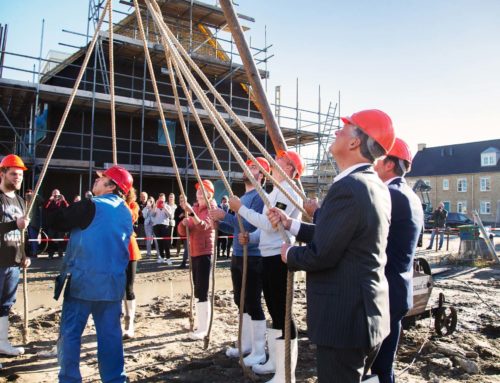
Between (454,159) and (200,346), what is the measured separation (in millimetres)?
45575

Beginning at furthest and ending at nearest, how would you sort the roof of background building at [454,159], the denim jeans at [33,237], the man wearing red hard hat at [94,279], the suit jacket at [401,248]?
1. the roof of background building at [454,159]
2. the denim jeans at [33,237]
3. the man wearing red hard hat at [94,279]
4. the suit jacket at [401,248]

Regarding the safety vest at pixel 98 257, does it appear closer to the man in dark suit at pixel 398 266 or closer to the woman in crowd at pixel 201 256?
the woman in crowd at pixel 201 256

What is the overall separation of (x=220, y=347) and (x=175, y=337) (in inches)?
25.4

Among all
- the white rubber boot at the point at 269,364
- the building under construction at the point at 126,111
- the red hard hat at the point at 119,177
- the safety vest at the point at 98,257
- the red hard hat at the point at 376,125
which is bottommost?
the white rubber boot at the point at 269,364

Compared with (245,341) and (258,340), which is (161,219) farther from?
(258,340)

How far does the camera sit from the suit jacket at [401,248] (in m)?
2.71

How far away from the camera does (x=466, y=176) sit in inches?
1660

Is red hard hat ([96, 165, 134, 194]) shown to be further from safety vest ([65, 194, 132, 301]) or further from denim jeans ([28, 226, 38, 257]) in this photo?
denim jeans ([28, 226, 38, 257])

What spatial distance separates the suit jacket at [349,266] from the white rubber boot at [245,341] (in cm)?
255

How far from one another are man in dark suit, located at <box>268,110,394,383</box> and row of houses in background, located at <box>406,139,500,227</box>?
41.5 m

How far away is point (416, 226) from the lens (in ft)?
9.23

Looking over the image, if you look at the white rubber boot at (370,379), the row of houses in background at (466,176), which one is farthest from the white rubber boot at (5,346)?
the row of houses in background at (466,176)

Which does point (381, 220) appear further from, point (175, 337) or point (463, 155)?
point (463, 155)

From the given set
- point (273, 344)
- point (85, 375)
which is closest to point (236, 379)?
point (273, 344)
